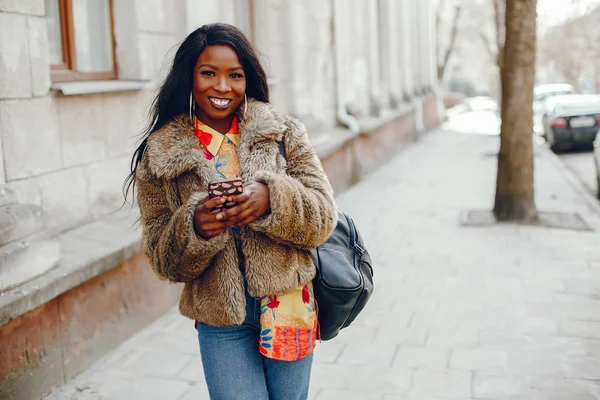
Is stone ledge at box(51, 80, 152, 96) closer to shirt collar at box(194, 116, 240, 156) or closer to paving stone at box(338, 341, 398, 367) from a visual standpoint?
paving stone at box(338, 341, 398, 367)

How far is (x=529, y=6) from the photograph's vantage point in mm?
9008

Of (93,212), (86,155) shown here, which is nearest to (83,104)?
(86,155)

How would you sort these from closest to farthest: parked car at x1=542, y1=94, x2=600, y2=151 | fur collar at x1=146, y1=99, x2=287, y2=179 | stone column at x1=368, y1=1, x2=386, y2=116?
fur collar at x1=146, y1=99, x2=287, y2=179 → stone column at x1=368, y1=1, x2=386, y2=116 → parked car at x1=542, y1=94, x2=600, y2=151

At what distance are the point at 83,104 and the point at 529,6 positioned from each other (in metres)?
5.69

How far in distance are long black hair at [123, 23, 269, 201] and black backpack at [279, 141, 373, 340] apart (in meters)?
0.28

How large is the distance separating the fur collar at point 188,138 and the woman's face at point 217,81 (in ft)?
0.26

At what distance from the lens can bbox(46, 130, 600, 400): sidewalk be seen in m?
4.55

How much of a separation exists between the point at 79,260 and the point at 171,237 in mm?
2409

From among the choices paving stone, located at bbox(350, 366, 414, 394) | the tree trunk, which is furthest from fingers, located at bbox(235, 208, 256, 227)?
the tree trunk

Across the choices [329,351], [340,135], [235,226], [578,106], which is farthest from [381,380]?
[578,106]

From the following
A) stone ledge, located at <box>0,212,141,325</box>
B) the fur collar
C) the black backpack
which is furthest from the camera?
stone ledge, located at <box>0,212,141,325</box>

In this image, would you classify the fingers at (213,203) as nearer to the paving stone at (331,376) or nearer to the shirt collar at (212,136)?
the shirt collar at (212,136)

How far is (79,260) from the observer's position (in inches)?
182

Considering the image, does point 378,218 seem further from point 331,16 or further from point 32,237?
point 32,237
